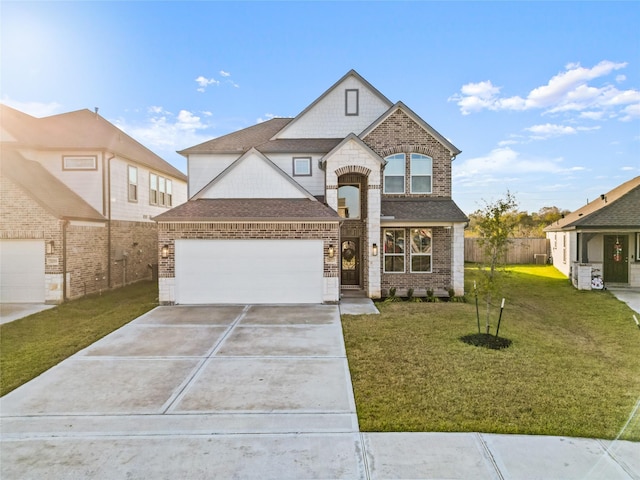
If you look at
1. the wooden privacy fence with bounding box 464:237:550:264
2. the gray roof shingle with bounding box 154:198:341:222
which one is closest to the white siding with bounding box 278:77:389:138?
the gray roof shingle with bounding box 154:198:341:222

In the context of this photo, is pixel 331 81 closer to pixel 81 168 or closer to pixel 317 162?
pixel 317 162

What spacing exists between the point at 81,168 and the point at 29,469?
14.5 meters

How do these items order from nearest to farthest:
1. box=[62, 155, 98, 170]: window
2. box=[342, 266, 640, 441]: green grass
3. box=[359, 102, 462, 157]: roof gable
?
box=[342, 266, 640, 441]: green grass, box=[359, 102, 462, 157]: roof gable, box=[62, 155, 98, 170]: window

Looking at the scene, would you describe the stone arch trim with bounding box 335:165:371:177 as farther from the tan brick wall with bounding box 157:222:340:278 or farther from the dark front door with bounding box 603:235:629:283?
the dark front door with bounding box 603:235:629:283

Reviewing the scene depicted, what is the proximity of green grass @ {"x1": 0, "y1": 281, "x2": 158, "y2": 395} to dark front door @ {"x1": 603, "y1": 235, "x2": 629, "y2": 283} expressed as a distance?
1914 centimetres

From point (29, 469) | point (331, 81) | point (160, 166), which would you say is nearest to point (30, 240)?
point (160, 166)

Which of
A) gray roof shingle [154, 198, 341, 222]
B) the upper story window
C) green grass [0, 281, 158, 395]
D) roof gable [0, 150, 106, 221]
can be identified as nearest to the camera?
green grass [0, 281, 158, 395]

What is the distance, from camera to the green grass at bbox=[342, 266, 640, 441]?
183 inches

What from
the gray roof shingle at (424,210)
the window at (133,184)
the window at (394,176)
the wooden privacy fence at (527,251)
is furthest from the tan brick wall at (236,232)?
the wooden privacy fence at (527,251)

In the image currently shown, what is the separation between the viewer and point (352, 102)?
15766 millimetres

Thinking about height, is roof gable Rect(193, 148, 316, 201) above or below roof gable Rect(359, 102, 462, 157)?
below

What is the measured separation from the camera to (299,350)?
7.59m

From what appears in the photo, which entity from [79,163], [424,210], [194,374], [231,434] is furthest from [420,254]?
[79,163]

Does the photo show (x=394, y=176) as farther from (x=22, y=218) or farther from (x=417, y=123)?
(x=22, y=218)
